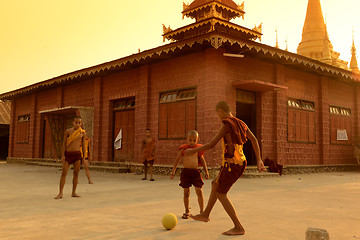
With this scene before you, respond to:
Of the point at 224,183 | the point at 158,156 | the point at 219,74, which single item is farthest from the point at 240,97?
the point at 224,183

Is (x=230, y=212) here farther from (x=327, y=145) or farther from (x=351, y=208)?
(x=327, y=145)

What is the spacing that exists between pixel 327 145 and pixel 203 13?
8.70m

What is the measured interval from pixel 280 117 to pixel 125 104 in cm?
686

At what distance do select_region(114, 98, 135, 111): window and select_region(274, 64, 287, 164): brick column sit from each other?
6149mm

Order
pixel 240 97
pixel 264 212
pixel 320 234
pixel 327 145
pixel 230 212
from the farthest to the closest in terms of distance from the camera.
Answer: pixel 327 145 → pixel 240 97 → pixel 264 212 → pixel 230 212 → pixel 320 234

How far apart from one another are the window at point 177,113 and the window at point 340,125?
26.0 feet

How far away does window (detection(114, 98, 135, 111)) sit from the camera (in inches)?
627

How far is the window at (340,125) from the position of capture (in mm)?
17203

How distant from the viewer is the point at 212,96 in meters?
12.3

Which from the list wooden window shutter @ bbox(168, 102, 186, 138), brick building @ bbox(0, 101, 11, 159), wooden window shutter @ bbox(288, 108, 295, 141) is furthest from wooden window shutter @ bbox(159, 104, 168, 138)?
brick building @ bbox(0, 101, 11, 159)

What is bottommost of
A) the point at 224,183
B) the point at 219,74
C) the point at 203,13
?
the point at 224,183

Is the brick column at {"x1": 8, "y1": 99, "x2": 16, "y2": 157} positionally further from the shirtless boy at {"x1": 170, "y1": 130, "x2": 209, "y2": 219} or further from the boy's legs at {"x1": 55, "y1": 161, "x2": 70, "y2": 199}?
the shirtless boy at {"x1": 170, "y1": 130, "x2": 209, "y2": 219}

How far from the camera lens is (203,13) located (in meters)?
17.5

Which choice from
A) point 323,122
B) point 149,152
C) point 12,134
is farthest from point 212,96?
point 12,134
